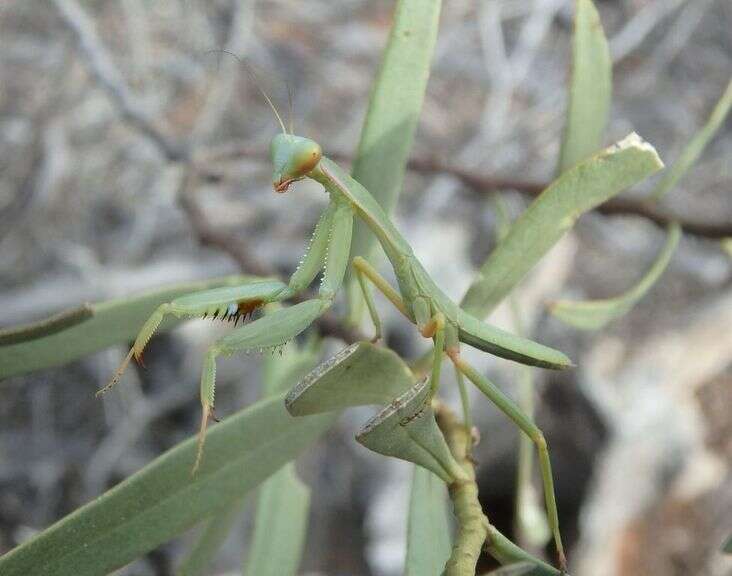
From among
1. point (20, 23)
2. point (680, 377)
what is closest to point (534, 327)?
point (680, 377)

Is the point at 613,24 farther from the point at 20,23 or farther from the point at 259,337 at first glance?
the point at 259,337

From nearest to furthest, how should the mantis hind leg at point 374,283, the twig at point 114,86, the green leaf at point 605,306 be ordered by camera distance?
the mantis hind leg at point 374,283 → the green leaf at point 605,306 → the twig at point 114,86

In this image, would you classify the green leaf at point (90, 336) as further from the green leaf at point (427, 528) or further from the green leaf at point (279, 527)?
the green leaf at point (427, 528)

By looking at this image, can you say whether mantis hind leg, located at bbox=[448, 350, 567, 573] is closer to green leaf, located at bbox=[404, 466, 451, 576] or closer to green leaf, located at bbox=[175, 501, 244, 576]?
green leaf, located at bbox=[404, 466, 451, 576]

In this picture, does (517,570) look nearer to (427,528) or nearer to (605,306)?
(427,528)

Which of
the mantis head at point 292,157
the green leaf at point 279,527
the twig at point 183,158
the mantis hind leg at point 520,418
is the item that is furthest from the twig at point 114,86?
the mantis hind leg at point 520,418

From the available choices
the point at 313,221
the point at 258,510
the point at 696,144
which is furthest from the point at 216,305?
the point at 313,221

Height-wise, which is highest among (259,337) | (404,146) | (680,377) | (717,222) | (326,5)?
(326,5)
